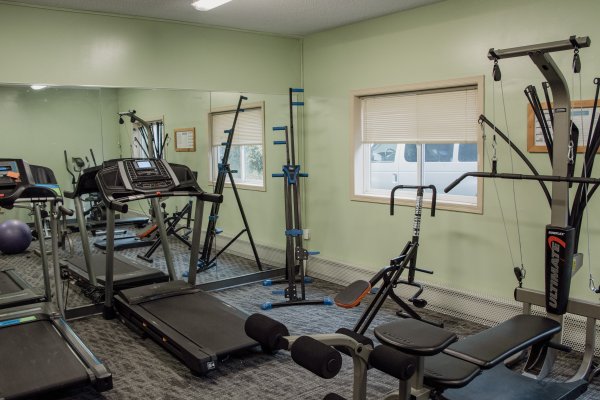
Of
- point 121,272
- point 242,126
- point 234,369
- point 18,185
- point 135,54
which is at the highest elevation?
point 135,54

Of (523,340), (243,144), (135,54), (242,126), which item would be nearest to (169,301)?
(243,144)

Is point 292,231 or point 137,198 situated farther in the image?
point 292,231

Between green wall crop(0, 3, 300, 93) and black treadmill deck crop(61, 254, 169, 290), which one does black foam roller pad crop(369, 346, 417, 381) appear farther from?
green wall crop(0, 3, 300, 93)

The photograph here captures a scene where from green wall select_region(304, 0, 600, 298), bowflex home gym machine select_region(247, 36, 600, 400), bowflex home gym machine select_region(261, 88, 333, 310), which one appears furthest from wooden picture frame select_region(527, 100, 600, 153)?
bowflex home gym machine select_region(261, 88, 333, 310)

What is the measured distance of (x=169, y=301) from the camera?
14.3 ft

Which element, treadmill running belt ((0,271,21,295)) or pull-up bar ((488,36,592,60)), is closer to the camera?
pull-up bar ((488,36,592,60))

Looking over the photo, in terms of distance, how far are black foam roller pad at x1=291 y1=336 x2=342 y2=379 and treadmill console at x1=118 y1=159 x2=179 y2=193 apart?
2.80 meters

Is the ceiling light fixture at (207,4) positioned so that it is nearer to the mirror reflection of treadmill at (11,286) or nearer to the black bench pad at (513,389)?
the mirror reflection of treadmill at (11,286)

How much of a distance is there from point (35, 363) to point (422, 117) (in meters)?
3.58

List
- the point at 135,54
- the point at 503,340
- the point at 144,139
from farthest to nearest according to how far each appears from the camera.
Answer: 1. the point at 144,139
2. the point at 135,54
3. the point at 503,340

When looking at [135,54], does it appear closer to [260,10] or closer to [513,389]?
[260,10]

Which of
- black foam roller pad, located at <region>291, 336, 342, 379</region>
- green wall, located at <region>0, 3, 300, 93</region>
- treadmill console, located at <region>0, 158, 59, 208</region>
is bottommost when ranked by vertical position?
black foam roller pad, located at <region>291, 336, 342, 379</region>

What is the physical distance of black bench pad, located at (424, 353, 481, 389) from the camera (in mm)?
2287

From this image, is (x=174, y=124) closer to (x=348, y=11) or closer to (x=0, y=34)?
(x=0, y=34)
